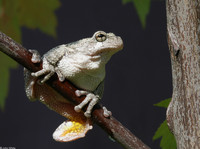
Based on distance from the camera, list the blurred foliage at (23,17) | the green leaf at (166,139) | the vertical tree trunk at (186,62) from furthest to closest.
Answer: the blurred foliage at (23,17)
the green leaf at (166,139)
the vertical tree trunk at (186,62)

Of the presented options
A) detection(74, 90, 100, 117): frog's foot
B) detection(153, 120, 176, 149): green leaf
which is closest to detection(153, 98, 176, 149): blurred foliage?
detection(153, 120, 176, 149): green leaf

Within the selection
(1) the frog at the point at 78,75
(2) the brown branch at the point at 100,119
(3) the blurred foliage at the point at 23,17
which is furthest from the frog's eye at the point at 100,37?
(3) the blurred foliage at the point at 23,17

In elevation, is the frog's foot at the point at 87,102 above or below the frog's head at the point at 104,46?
below

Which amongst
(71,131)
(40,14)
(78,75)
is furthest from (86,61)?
(40,14)

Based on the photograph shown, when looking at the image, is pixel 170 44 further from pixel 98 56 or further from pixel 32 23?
pixel 32 23

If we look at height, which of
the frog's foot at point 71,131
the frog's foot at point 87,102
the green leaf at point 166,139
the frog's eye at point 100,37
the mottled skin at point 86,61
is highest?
the frog's eye at point 100,37

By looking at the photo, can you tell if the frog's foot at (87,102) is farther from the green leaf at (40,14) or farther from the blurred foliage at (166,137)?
the green leaf at (40,14)

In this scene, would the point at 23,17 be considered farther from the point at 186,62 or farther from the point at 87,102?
the point at 186,62
